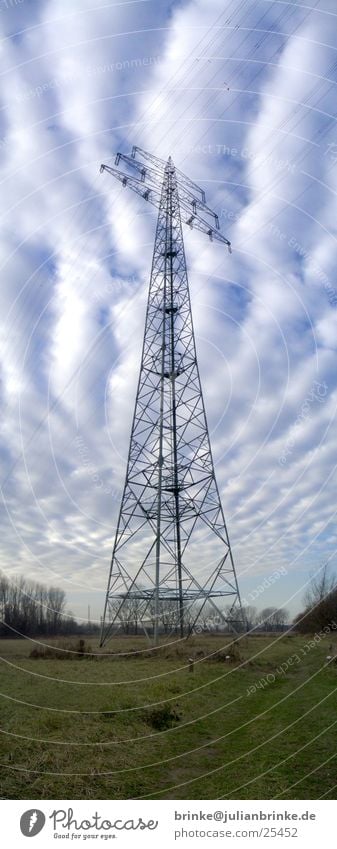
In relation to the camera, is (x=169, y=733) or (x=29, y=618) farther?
(x=29, y=618)

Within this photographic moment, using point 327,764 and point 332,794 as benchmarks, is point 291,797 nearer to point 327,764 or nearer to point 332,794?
point 332,794

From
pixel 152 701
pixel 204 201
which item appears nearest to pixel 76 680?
pixel 152 701

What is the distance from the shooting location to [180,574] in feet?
83.6

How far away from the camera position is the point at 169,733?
1054 cm

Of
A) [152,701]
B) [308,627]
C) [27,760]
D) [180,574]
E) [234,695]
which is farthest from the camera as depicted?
[308,627]

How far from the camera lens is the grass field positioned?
7312 mm

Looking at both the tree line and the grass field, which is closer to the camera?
the grass field

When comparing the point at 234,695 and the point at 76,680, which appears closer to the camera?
the point at 234,695

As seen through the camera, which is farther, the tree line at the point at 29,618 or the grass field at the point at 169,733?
the tree line at the point at 29,618

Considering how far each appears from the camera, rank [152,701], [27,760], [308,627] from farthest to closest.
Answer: [308,627] → [152,701] → [27,760]

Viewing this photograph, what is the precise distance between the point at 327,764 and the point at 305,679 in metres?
9.56

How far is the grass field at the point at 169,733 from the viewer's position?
7312 millimetres
